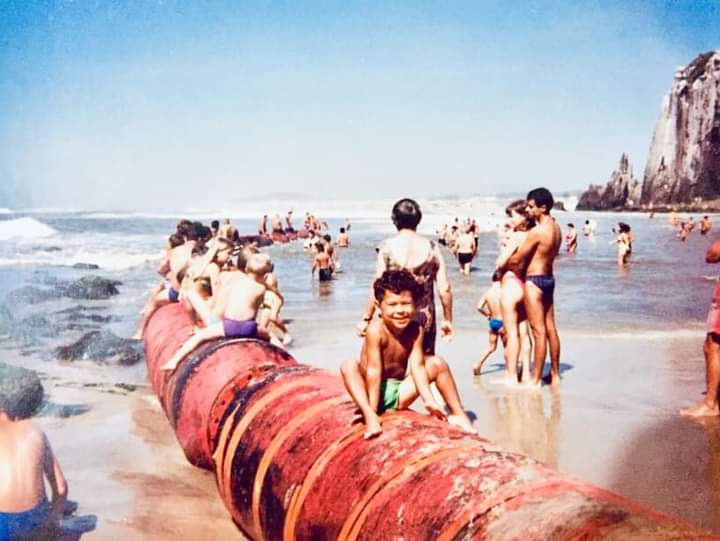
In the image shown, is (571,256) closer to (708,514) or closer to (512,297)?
(512,297)

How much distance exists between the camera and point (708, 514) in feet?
9.87

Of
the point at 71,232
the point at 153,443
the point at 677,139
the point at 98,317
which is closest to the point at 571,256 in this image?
the point at 677,139

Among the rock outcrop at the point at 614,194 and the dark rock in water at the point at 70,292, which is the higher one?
the rock outcrop at the point at 614,194

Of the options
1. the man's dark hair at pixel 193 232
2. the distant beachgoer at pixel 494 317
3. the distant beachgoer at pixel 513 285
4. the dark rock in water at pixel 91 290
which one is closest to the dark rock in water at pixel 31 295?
the dark rock in water at pixel 91 290

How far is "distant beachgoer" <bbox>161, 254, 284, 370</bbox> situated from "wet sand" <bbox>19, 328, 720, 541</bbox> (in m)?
0.59

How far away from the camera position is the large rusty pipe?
163 cm

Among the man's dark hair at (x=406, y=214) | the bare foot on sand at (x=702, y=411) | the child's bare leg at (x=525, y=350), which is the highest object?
the man's dark hair at (x=406, y=214)

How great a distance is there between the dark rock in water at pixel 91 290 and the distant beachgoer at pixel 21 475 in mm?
9121

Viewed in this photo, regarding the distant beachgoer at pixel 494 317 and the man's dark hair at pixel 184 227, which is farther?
the man's dark hair at pixel 184 227

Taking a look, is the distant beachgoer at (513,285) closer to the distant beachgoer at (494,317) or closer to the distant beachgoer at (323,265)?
the distant beachgoer at (494,317)

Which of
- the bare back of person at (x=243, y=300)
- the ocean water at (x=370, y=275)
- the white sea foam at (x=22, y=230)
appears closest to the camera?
the bare back of person at (x=243, y=300)

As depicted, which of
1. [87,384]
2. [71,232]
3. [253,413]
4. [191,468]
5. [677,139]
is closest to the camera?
[253,413]

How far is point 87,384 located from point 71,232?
83.7 ft

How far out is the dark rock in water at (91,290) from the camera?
11547 mm
